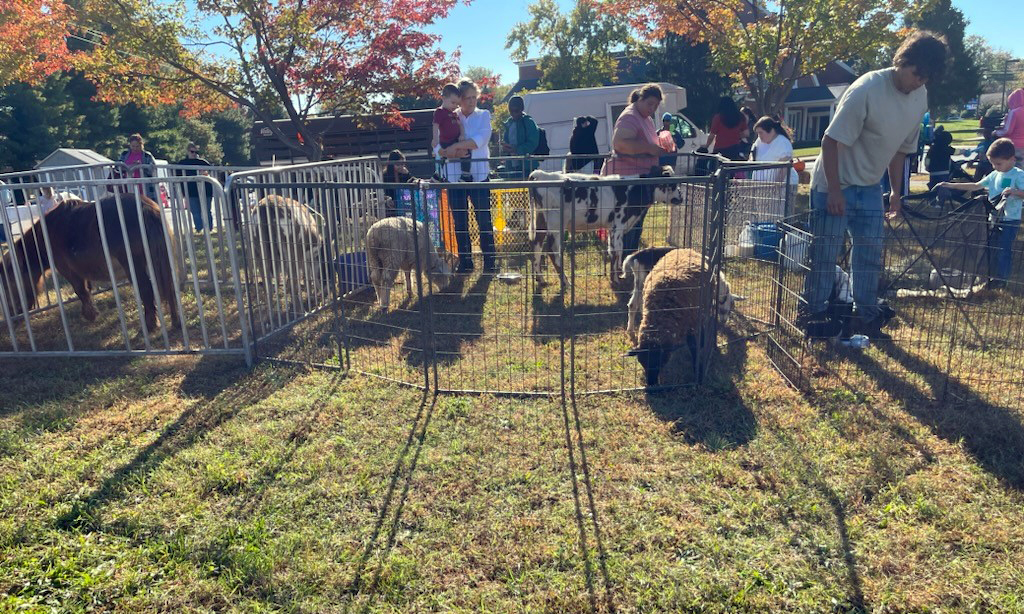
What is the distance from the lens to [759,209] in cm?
699

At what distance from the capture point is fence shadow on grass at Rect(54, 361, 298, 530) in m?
3.48

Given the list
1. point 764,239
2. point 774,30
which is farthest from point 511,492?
point 774,30

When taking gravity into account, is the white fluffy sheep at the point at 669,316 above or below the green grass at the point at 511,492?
above

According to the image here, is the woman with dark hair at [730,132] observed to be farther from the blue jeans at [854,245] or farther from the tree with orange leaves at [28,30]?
the tree with orange leaves at [28,30]

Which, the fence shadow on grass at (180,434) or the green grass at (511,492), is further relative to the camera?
the fence shadow on grass at (180,434)

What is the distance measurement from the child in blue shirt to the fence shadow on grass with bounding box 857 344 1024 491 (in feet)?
9.14

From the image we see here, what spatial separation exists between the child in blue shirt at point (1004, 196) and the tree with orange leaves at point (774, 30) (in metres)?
7.97

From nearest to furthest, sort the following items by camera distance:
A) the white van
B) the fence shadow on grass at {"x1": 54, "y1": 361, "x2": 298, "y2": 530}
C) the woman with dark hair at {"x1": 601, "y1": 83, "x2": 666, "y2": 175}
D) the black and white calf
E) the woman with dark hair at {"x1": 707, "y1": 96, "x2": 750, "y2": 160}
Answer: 1. the fence shadow on grass at {"x1": 54, "y1": 361, "x2": 298, "y2": 530}
2. the woman with dark hair at {"x1": 601, "y1": 83, "x2": 666, "y2": 175}
3. the black and white calf
4. the woman with dark hair at {"x1": 707, "y1": 96, "x2": 750, "y2": 160}
5. the white van

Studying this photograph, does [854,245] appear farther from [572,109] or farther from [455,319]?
[572,109]

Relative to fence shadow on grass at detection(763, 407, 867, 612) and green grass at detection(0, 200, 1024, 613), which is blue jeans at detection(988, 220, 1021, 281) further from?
fence shadow on grass at detection(763, 407, 867, 612)

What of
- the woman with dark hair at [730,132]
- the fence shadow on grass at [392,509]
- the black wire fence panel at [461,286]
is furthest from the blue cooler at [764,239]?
the woman with dark hair at [730,132]

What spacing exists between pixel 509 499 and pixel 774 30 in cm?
1432

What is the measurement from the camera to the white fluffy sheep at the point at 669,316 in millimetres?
4727

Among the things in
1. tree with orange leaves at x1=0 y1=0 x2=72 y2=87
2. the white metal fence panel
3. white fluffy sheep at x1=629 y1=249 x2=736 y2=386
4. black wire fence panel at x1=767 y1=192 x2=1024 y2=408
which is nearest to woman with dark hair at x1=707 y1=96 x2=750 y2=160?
black wire fence panel at x1=767 y1=192 x2=1024 y2=408
